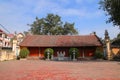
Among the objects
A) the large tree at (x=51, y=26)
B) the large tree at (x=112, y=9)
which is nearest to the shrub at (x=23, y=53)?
the large tree at (x=112, y=9)

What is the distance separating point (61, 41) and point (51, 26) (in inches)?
992

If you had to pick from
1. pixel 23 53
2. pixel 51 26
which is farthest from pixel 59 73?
pixel 51 26

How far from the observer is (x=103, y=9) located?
35188mm

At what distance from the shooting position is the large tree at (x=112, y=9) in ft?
101

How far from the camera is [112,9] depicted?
108ft

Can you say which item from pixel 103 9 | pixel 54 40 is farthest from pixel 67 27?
pixel 103 9

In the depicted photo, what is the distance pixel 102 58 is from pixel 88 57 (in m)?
4.50

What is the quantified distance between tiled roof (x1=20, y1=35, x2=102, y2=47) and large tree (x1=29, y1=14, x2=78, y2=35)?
2097cm

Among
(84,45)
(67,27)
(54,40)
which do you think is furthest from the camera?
(67,27)

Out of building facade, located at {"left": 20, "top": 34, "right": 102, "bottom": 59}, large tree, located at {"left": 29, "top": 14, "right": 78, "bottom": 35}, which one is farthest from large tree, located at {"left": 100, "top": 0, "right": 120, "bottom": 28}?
large tree, located at {"left": 29, "top": 14, "right": 78, "bottom": 35}

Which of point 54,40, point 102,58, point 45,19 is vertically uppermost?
point 45,19

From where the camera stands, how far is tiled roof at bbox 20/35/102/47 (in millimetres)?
46562

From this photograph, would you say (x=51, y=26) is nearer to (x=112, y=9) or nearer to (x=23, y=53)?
(x=23, y=53)

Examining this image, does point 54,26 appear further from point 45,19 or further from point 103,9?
A: point 103,9
